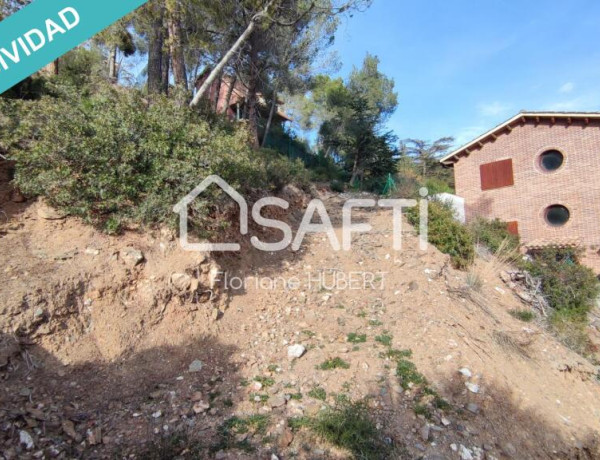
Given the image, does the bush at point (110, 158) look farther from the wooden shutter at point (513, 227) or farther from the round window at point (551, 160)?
the round window at point (551, 160)

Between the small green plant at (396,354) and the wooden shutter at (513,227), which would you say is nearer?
the small green plant at (396,354)

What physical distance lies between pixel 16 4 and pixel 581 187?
1831 centimetres

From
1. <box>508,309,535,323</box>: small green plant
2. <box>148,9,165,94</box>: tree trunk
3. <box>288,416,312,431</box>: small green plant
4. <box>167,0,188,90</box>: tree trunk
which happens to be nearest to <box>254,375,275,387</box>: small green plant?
<box>288,416,312,431</box>: small green plant

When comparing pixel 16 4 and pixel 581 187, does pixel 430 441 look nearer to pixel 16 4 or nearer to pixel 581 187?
pixel 16 4

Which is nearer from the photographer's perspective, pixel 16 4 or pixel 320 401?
pixel 320 401

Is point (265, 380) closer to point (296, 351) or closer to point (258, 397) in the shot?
point (258, 397)

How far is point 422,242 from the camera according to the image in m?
8.23

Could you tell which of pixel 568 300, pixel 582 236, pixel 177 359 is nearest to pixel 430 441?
pixel 177 359

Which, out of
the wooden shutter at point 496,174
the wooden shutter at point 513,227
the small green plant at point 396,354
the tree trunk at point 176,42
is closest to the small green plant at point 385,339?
the small green plant at point 396,354

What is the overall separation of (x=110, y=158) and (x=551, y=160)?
1597 cm

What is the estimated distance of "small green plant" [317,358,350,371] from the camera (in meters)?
4.20

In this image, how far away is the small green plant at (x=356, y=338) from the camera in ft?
15.9

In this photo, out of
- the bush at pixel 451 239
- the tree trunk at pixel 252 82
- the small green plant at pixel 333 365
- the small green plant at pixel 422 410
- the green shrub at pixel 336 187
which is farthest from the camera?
the green shrub at pixel 336 187

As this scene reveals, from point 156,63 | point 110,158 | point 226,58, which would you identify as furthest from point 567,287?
point 156,63
